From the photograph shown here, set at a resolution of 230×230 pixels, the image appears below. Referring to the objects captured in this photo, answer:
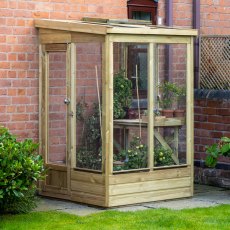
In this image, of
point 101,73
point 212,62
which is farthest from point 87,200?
point 212,62

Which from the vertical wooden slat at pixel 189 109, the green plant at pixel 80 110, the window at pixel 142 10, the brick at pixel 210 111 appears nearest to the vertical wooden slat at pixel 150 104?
the vertical wooden slat at pixel 189 109

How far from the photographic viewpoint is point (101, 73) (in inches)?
434

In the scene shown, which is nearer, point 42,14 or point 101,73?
point 101,73

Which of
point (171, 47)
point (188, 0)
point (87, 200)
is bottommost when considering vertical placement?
point (87, 200)

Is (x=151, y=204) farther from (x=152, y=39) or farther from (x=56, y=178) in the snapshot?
(x=152, y=39)

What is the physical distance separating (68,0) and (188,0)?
2.51 metres

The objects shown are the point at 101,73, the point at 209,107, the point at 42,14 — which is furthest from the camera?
the point at 209,107

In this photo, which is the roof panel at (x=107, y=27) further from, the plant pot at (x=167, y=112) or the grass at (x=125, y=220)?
the grass at (x=125, y=220)

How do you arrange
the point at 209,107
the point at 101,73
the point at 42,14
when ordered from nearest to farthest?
1. the point at 101,73
2. the point at 42,14
3. the point at 209,107

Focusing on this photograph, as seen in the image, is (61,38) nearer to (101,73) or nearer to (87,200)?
(101,73)

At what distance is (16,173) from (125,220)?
1381mm

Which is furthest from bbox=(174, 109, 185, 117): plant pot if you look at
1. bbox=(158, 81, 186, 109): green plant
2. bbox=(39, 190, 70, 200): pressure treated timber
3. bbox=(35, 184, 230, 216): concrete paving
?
bbox=(39, 190, 70, 200): pressure treated timber

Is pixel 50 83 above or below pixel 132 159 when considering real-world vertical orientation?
above

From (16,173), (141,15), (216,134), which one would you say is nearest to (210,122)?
(216,134)
